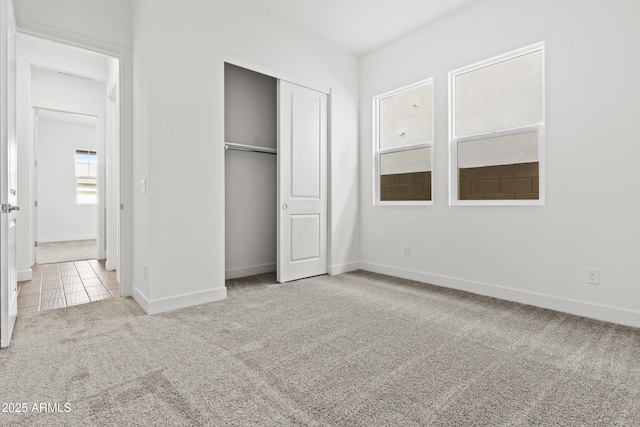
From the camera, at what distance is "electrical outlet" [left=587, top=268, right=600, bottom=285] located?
253 cm

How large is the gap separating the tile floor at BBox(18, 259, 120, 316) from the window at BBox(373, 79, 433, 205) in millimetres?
3311

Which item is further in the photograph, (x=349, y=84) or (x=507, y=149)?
(x=349, y=84)

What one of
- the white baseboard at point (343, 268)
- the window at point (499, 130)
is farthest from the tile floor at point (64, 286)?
the window at point (499, 130)

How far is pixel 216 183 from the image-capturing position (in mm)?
3045

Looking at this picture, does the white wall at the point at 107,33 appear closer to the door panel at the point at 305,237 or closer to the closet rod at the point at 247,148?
the closet rod at the point at 247,148

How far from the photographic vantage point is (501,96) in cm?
313

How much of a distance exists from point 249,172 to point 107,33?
1921mm

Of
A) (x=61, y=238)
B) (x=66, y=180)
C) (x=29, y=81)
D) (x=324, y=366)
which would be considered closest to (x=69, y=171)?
(x=66, y=180)

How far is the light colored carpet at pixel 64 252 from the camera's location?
17.4 ft

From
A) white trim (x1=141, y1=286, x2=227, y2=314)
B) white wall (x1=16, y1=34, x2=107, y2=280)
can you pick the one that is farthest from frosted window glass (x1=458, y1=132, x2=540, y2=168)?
white wall (x1=16, y1=34, x2=107, y2=280)

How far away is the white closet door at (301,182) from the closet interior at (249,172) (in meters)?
0.50

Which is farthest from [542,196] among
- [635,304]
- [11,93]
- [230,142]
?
[11,93]

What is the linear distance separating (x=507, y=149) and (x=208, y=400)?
3177mm

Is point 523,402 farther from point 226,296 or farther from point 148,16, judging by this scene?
point 148,16
